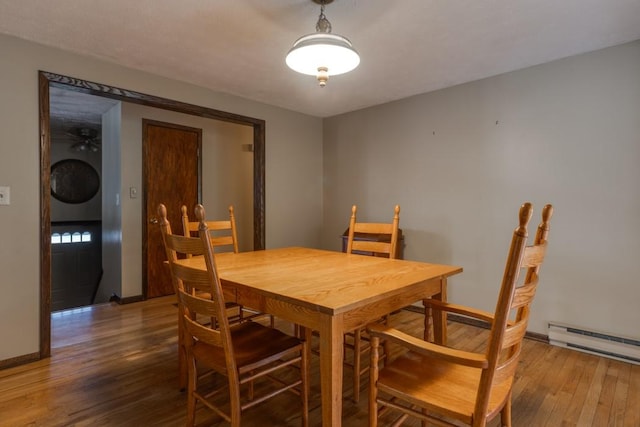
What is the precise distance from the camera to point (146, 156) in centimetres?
403

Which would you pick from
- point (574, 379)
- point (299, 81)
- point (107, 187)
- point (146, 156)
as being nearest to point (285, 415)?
point (574, 379)

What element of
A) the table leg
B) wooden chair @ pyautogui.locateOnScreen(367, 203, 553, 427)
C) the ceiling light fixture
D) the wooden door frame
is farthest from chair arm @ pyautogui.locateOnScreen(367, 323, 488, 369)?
the wooden door frame

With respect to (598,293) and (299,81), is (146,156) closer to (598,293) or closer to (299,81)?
(299,81)

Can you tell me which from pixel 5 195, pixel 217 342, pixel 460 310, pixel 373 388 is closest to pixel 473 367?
pixel 373 388

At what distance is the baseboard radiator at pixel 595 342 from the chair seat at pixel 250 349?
222 cm

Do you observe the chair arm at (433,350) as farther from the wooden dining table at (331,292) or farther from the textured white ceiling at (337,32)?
the textured white ceiling at (337,32)

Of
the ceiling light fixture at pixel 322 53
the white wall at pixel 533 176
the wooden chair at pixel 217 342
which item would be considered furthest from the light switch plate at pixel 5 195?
the white wall at pixel 533 176

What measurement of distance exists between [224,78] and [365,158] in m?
1.77

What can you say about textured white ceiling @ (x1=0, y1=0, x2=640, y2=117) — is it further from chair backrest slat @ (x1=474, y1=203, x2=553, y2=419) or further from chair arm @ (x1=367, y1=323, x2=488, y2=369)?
chair arm @ (x1=367, y1=323, x2=488, y2=369)

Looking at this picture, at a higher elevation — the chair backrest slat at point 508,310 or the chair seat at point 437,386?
the chair backrest slat at point 508,310

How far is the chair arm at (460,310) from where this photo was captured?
57.7 inches

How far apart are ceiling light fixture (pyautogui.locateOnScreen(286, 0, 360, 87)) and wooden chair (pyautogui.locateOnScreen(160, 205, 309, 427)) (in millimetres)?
918

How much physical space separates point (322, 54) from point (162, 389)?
207 cm

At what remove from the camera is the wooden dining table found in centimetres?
119
